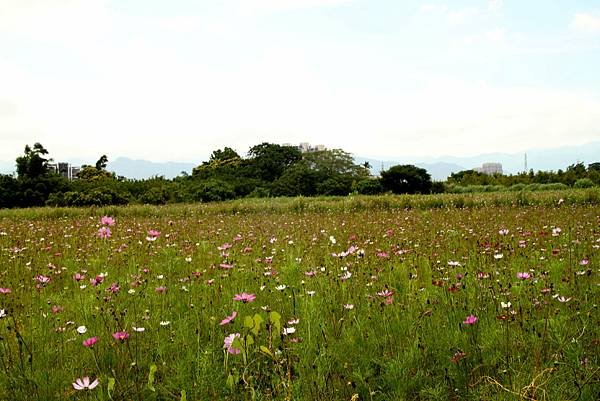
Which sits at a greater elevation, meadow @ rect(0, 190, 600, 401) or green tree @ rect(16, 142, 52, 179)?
green tree @ rect(16, 142, 52, 179)

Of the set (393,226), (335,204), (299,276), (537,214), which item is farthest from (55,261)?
(335,204)

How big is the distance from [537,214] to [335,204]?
6211 millimetres

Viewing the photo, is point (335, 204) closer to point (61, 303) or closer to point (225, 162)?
point (61, 303)

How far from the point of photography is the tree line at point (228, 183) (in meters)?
23.2

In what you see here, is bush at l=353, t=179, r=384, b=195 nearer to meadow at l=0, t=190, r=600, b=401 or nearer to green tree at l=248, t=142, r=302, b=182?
green tree at l=248, t=142, r=302, b=182

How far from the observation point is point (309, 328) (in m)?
2.48

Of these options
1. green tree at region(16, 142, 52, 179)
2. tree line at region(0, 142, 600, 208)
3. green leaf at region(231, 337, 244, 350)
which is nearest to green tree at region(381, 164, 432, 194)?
tree line at region(0, 142, 600, 208)

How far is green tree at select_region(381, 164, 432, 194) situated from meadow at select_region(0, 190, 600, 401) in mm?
22699

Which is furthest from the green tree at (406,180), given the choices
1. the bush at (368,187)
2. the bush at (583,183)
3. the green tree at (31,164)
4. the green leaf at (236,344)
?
the green leaf at (236,344)

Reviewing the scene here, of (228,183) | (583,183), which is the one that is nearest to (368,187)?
(228,183)

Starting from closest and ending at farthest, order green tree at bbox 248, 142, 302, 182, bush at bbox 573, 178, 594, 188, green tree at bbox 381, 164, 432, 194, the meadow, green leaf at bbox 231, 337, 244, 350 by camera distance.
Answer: green leaf at bbox 231, 337, 244, 350 → the meadow → bush at bbox 573, 178, 594, 188 → green tree at bbox 381, 164, 432, 194 → green tree at bbox 248, 142, 302, 182

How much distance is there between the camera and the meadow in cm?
216

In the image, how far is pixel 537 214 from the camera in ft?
28.3

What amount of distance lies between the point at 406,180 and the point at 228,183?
1066 centimetres
